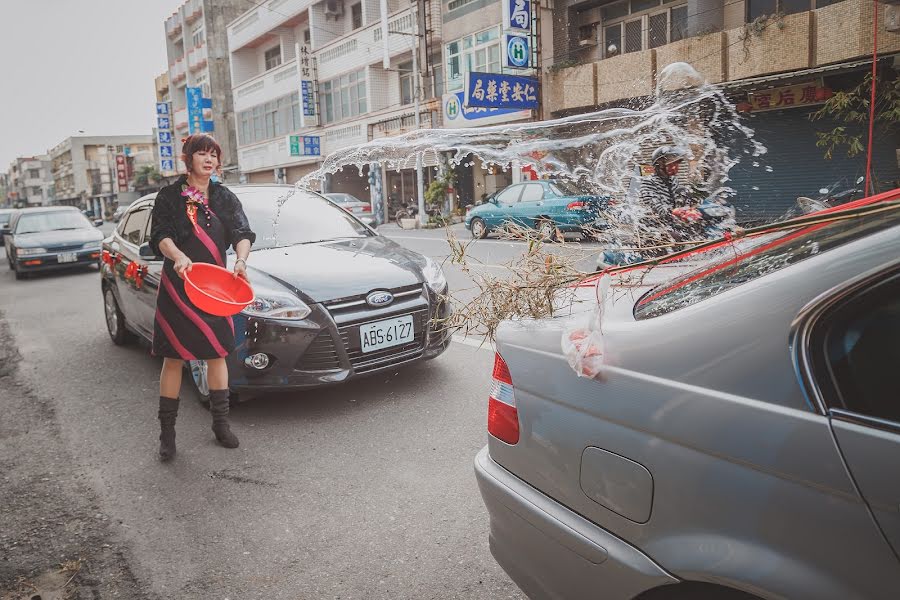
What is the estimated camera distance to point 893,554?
1175mm

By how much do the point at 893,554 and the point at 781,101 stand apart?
17729mm

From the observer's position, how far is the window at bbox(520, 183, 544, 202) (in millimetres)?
15664

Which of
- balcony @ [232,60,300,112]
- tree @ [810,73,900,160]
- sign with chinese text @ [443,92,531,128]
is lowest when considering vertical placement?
tree @ [810,73,900,160]

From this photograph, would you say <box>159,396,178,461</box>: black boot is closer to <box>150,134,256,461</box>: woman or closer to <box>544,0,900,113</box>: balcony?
<box>150,134,256,461</box>: woman

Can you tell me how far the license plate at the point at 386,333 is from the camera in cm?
435

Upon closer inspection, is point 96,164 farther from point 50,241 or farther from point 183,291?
point 183,291

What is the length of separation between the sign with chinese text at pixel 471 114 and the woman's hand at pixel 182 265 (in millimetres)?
19609

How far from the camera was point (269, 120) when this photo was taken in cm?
3909

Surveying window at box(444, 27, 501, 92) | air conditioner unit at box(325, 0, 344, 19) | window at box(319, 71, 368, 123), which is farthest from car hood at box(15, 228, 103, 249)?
air conditioner unit at box(325, 0, 344, 19)

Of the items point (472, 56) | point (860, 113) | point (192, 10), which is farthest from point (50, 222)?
point (192, 10)

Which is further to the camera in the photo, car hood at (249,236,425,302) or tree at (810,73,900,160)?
tree at (810,73,900,160)

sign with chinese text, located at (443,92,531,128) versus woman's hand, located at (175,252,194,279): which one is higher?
sign with chinese text, located at (443,92,531,128)

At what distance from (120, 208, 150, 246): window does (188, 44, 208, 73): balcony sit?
45527mm

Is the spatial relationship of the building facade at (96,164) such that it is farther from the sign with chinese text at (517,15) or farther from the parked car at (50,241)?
the parked car at (50,241)
